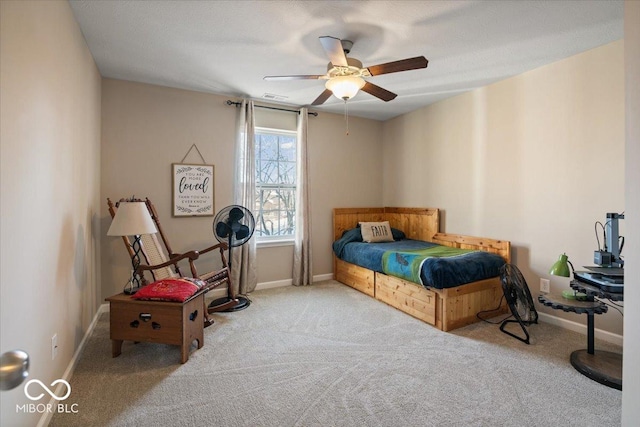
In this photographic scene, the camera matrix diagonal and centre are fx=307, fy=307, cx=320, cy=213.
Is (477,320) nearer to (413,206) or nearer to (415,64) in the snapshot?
(413,206)

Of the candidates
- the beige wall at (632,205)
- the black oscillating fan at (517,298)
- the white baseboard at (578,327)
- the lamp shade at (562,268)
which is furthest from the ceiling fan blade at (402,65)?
the white baseboard at (578,327)

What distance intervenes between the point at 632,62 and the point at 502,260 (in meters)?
2.35

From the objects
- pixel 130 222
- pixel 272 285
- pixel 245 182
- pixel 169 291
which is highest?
pixel 245 182

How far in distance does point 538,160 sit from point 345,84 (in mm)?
2148

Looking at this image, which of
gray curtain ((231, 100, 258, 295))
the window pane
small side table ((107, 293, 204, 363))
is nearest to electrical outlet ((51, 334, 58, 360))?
small side table ((107, 293, 204, 363))

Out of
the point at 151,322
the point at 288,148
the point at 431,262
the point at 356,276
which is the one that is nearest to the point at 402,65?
the point at 431,262

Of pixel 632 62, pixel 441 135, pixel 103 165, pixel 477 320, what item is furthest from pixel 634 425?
pixel 103 165

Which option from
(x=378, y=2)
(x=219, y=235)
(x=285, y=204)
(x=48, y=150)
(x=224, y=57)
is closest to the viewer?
(x=48, y=150)

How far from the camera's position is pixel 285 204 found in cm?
448

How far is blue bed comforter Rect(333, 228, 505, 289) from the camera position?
283cm

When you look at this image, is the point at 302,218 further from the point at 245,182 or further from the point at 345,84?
the point at 345,84

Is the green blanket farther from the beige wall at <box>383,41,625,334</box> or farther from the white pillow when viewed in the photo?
the white pillow

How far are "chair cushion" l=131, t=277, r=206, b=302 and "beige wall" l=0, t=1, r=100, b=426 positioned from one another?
466 mm

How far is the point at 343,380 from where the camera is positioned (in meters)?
2.05
